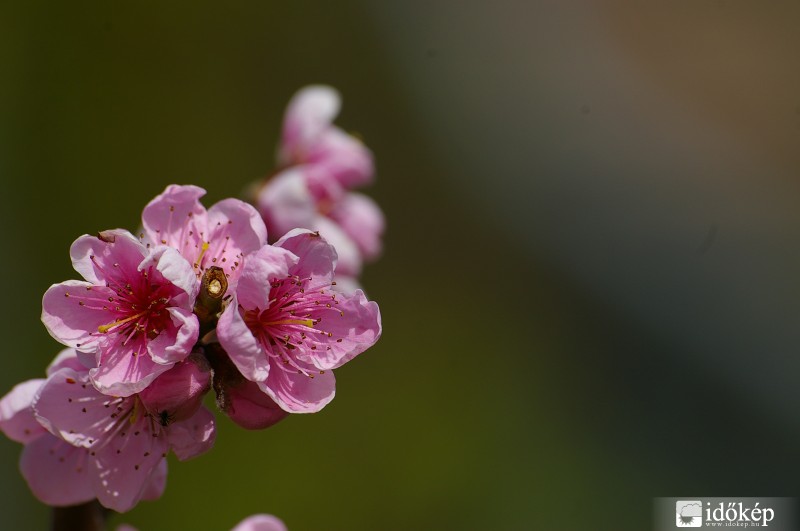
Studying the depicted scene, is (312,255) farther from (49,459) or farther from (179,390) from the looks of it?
(49,459)

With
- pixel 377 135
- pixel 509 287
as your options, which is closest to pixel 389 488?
pixel 509 287

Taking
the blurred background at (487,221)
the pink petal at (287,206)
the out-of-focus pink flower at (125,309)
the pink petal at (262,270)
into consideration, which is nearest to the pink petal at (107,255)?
the out-of-focus pink flower at (125,309)

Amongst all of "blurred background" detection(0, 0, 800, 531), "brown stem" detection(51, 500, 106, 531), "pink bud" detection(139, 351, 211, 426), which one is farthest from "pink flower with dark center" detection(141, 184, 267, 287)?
"blurred background" detection(0, 0, 800, 531)

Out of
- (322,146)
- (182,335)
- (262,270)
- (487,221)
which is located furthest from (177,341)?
(487,221)

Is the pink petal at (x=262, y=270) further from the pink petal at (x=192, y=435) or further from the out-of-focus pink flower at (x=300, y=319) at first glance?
the pink petal at (x=192, y=435)

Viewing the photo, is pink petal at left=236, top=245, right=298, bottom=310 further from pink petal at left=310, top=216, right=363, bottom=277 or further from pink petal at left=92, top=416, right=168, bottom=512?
pink petal at left=310, top=216, right=363, bottom=277
